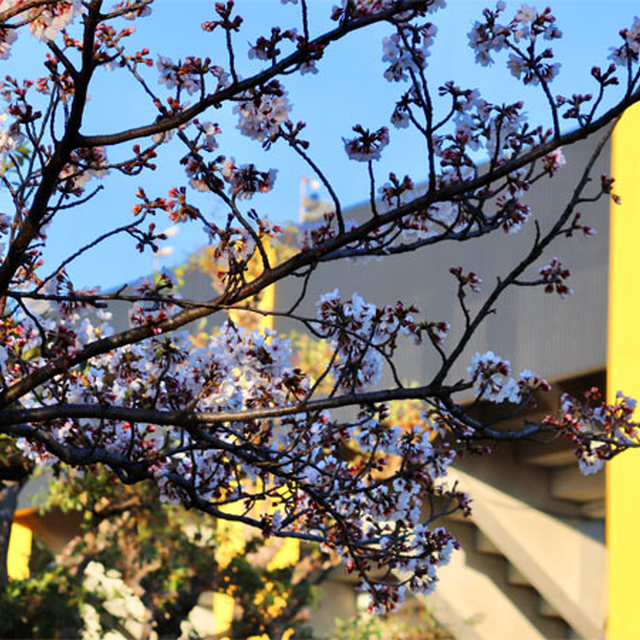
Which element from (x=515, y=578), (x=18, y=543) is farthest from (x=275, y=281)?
(x=18, y=543)

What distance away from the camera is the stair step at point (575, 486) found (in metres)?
16.2

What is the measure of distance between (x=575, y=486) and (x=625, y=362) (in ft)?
13.8

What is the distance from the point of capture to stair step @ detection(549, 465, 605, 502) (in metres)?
16.2

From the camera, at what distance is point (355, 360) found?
4789 mm

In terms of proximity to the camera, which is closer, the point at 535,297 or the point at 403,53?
the point at 403,53

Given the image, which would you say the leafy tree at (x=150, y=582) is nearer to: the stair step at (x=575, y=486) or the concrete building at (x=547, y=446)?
the concrete building at (x=547, y=446)

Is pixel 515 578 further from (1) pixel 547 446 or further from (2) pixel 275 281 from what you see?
(2) pixel 275 281

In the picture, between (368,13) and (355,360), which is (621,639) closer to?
(355,360)

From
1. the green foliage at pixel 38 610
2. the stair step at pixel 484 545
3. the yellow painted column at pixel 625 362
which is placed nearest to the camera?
the green foliage at pixel 38 610

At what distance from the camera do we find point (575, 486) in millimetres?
16703

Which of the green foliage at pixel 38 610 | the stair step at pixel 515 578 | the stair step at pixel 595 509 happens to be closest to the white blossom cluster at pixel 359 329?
the green foliage at pixel 38 610

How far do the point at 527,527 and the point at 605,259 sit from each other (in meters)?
4.49

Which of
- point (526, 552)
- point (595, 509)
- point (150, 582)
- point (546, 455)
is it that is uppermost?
point (546, 455)

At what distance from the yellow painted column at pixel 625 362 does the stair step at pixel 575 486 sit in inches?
120
